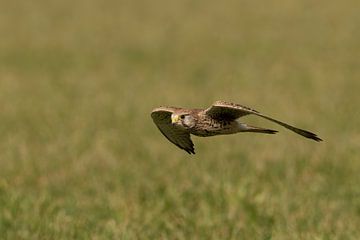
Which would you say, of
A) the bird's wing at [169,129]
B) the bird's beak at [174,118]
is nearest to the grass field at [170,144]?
the bird's wing at [169,129]

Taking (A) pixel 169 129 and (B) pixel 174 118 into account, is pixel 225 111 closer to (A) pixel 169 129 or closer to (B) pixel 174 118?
(B) pixel 174 118

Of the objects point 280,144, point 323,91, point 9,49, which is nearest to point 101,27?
point 9,49

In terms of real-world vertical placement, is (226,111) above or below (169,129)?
above

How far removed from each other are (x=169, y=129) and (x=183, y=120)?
369 mm

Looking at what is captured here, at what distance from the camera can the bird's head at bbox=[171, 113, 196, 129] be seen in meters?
3.03

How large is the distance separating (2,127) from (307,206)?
20.4 feet

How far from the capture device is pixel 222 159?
378 inches

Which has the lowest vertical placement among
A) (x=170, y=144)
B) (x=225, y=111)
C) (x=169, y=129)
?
(x=170, y=144)

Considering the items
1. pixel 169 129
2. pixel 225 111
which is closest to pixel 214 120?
pixel 225 111

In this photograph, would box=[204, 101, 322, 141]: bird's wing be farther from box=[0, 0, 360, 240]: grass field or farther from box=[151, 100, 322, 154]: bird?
box=[0, 0, 360, 240]: grass field

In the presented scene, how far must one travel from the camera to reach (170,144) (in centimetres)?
1069

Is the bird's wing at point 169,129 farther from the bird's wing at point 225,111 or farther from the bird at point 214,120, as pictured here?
the bird's wing at point 225,111

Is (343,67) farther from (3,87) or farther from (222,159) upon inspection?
(222,159)

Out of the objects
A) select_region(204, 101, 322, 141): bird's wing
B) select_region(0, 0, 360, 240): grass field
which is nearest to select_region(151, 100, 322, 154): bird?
select_region(204, 101, 322, 141): bird's wing
